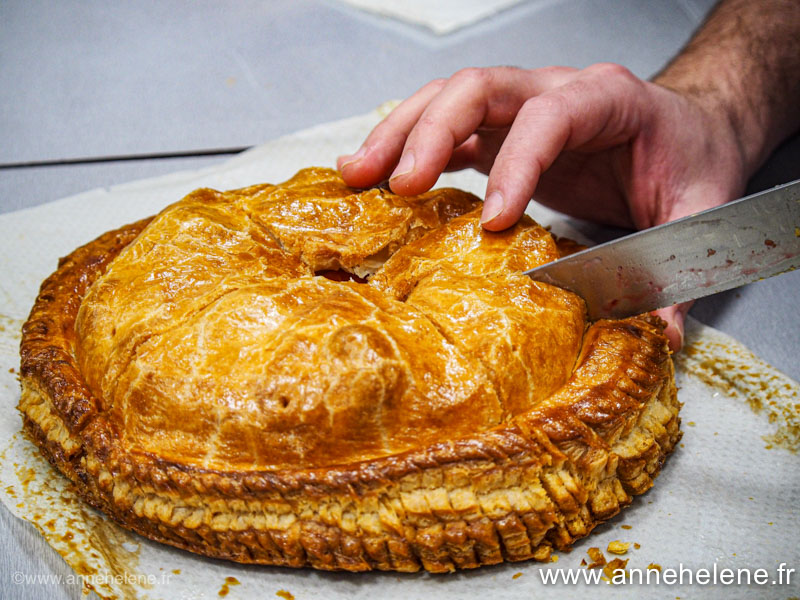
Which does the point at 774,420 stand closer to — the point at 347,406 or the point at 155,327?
the point at 347,406

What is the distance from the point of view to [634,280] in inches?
83.8

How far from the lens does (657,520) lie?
214 centimetres

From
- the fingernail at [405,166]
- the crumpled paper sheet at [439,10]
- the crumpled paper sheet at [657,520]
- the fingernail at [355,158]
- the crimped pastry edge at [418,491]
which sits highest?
the fingernail at [405,166]

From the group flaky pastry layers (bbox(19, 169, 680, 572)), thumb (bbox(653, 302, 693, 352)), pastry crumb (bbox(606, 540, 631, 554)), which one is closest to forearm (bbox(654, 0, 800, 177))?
thumb (bbox(653, 302, 693, 352))

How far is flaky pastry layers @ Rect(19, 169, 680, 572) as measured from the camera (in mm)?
1861

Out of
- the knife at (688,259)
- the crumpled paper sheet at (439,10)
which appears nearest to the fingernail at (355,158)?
the knife at (688,259)

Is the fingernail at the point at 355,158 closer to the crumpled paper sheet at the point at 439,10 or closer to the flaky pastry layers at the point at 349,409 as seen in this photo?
→ the flaky pastry layers at the point at 349,409

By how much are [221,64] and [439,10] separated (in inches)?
69.1

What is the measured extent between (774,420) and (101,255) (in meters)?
2.44

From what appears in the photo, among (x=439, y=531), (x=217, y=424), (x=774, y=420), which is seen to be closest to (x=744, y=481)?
(x=774, y=420)

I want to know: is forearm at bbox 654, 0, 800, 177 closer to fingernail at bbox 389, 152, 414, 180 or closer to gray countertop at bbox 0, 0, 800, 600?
gray countertop at bbox 0, 0, 800, 600

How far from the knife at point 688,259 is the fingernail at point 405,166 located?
59 centimetres

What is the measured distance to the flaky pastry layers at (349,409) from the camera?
1.86m

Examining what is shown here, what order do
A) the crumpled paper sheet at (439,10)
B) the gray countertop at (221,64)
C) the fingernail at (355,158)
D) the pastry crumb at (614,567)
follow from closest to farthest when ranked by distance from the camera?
Result: the pastry crumb at (614,567), the fingernail at (355,158), the gray countertop at (221,64), the crumpled paper sheet at (439,10)
